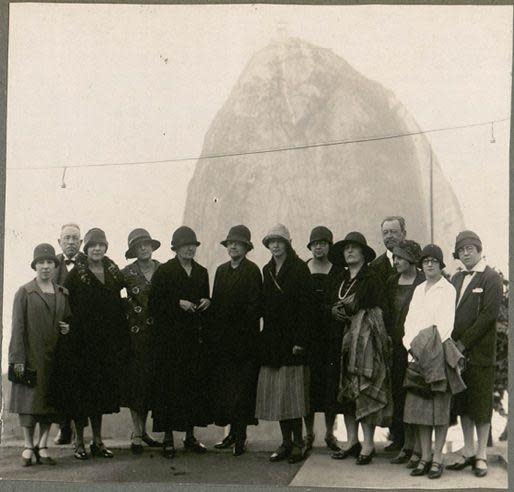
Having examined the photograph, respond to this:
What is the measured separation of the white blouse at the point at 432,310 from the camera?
5371 millimetres

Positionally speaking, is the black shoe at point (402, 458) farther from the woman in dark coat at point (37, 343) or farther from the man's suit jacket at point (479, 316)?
the woman in dark coat at point (37, 343)

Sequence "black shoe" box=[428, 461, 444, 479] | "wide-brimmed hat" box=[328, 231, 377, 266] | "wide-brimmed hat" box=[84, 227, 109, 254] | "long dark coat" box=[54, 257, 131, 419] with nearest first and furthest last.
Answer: "black shoe" box=[428, 461, 444, 479]
"wide-brimmed hat" box=[328, 231, 377, 266]
"long dark coat" box=[54, 257, 131, 419]
"wide-brimmed hat" box=[84, 227, 109, 254]

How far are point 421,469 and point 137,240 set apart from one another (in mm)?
2370

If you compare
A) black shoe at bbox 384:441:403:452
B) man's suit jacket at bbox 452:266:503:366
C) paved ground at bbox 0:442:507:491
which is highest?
man's suit jacket at bbox 452:266:503:366

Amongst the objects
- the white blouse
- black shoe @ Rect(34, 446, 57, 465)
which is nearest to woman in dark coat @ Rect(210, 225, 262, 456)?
the white blouse

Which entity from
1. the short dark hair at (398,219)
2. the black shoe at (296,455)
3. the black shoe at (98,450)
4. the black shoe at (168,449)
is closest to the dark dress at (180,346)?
the black shoe at (168,449)

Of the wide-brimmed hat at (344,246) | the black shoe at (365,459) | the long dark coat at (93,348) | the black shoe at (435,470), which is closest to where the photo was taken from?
the black shoe at (435,470)

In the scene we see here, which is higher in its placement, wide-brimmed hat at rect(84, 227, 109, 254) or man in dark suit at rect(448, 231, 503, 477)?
wide-brimmed hat at rect(84, 227, 109, 254)

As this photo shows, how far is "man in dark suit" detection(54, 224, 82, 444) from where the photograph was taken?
18.7ft

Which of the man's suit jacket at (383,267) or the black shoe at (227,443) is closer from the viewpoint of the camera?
the man's suit jacket at (383,267)

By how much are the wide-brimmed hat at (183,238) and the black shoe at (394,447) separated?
1.82 m

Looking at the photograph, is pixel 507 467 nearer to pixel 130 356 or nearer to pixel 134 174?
pixel 130 356

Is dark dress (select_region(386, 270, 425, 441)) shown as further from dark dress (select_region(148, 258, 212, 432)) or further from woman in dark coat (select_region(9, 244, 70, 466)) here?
woman in dark coat (select_region(9, 244, 70, 466))

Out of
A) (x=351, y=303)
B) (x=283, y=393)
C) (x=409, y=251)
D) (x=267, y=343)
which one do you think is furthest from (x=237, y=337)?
(x=409, y=251)
